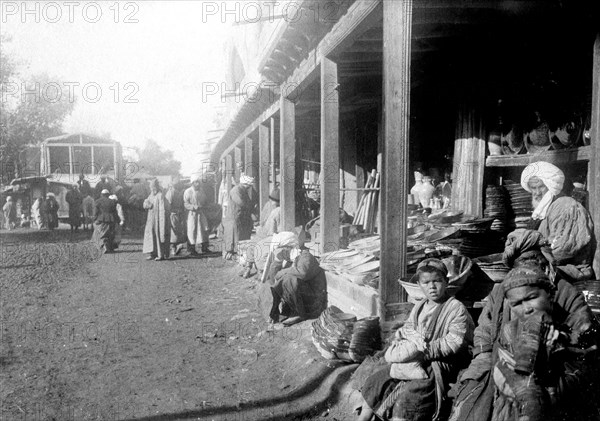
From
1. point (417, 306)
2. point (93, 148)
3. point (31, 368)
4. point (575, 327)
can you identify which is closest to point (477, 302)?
point (417, 306)

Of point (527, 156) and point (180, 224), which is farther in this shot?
point (180, 224)

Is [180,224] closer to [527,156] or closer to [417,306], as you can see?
[527,156]

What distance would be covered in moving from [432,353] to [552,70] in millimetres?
3895

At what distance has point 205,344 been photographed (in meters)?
5.56

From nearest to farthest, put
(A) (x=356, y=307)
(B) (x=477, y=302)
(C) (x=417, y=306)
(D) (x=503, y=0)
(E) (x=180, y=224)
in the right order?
(C) (x=417, y=306)
(B) (x=477, y=302)
(D) (x=503, y=0)
(A) (x=356, y=307)
(E) (x=180, y=224)

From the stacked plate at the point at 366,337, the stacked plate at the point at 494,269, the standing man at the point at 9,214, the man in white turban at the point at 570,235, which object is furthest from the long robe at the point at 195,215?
the standing man at the point at 9,214

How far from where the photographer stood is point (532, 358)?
2.32 m

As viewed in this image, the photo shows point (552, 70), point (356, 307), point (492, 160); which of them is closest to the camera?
point (356, 307)

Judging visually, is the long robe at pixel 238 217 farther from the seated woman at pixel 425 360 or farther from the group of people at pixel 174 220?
the seated woman at pixel 425 360

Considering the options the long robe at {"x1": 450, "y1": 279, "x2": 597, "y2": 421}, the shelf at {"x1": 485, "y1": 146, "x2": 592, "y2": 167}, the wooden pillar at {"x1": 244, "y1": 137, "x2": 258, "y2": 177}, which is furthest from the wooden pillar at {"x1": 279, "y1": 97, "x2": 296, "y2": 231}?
the long robe at {"x1": 450, "y1": 279, "x2": 597, "y2": 421}

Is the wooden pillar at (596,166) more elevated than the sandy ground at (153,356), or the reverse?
the wooden pillar at (596,166)

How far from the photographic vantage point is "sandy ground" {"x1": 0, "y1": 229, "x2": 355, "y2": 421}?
3.91 meters

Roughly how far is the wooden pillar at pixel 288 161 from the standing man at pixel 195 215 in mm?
3695

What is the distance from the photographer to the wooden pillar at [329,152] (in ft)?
20.5
